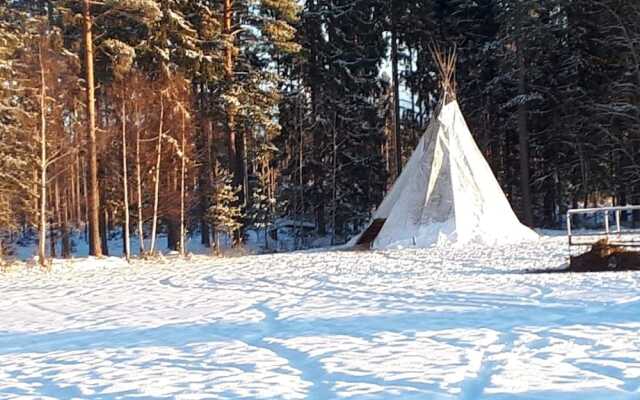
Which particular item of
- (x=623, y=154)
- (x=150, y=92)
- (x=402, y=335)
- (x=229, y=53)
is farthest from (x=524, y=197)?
(x=402, y=335)

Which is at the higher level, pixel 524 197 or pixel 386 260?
pixel 524 197

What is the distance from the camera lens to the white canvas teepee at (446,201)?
1519cm

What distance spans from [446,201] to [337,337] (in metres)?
11.1

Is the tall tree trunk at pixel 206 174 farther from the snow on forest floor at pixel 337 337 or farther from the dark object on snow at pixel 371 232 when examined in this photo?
the snow on forest floor at pixel 337 337

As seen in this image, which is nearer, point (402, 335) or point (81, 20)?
point (402, 335)

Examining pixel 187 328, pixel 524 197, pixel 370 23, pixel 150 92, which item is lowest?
pixel 187 328

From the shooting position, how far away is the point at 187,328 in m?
5.84

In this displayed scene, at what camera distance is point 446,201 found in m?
15.7

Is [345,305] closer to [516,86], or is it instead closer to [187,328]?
[187,328]

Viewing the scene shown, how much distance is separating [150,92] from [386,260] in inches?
359

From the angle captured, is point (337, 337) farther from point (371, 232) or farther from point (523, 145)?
point (523, 145)

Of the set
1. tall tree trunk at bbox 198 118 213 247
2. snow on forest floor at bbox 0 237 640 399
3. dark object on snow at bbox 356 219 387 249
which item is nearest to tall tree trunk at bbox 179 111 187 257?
tall tree trunk at bbox 198 118 213 247

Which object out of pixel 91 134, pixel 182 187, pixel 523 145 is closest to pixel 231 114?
pixel 182 187

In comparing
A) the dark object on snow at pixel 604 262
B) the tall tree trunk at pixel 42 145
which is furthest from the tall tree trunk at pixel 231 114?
the dark object on snow at pixel 604 262
